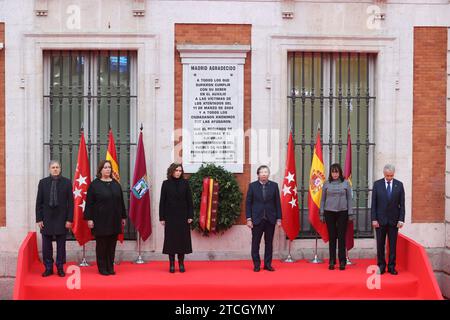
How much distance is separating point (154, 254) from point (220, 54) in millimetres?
3567

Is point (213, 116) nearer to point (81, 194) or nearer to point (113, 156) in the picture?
point (113, 156)

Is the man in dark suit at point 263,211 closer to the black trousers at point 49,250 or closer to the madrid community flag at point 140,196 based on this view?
the madrid community flag at point 140,196

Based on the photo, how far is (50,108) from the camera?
44.2 feet

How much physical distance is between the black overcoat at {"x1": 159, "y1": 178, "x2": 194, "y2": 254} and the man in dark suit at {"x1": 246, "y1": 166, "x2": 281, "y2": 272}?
0.97 metres

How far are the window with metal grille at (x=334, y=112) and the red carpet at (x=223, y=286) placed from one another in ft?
6.49

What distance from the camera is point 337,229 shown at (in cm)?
1248

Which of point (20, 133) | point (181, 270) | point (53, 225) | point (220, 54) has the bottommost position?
point (181, 270)

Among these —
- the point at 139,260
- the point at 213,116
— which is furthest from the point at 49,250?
the point at 213,116

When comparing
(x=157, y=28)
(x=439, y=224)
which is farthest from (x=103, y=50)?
(x=439, y=224)

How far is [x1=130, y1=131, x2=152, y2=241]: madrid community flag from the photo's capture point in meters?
12.9

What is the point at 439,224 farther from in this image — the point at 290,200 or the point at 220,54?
the point at 220,54

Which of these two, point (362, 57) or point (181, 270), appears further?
point (362, 57)

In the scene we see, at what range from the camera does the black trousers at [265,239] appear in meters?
12.3

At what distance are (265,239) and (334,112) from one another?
2.86 metres
